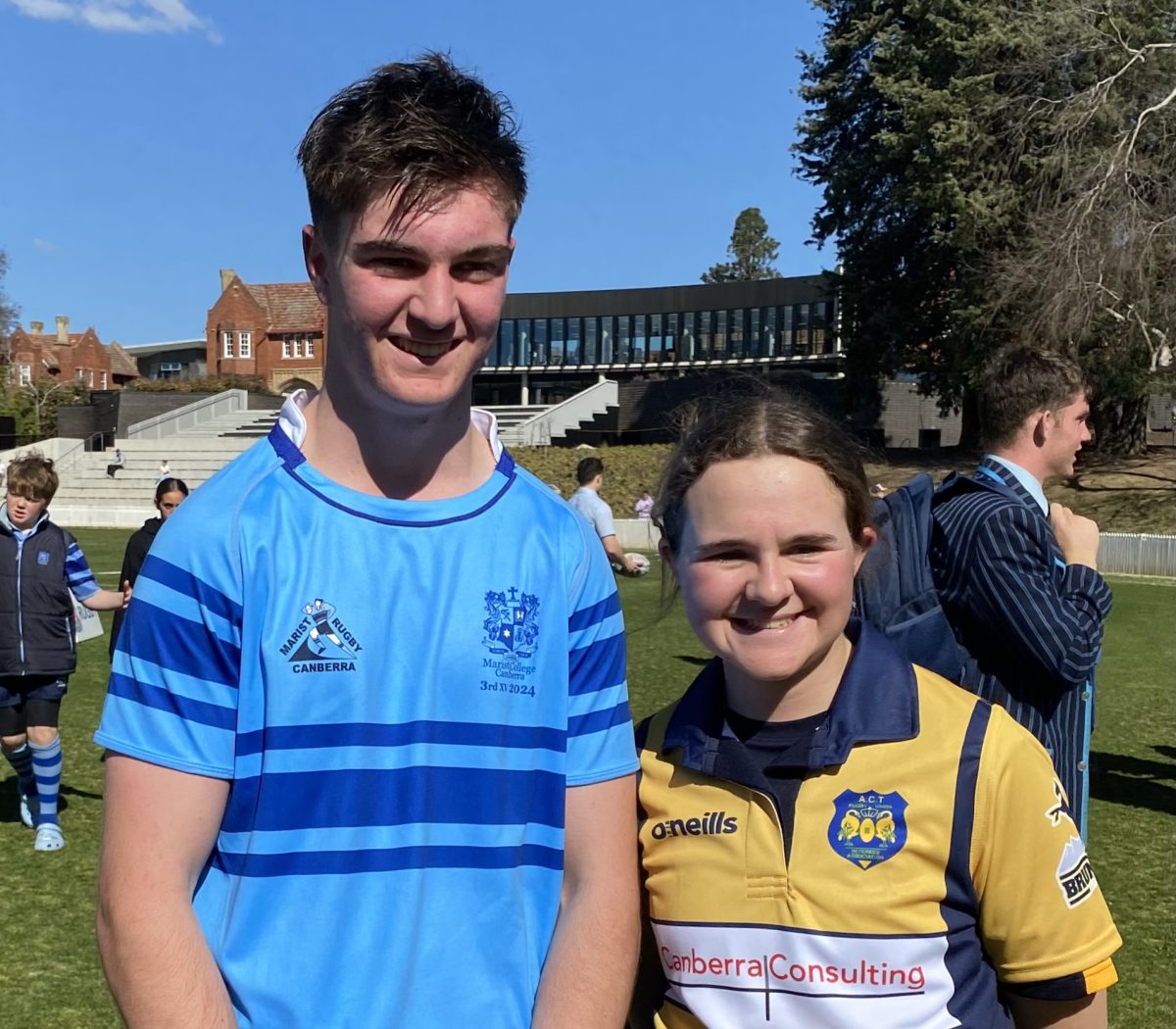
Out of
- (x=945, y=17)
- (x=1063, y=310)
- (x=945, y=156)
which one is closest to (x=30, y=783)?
(x=1063, y=310)

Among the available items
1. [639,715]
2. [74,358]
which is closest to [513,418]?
[639,715]

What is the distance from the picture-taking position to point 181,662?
5.57ft

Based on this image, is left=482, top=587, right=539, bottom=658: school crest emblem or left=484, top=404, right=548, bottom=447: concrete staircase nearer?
left=482, top=587, right=539, bottom=658: school crest emblem

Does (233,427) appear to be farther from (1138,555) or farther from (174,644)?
(174,644)

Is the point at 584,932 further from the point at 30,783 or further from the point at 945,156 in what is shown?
the point at 945,156

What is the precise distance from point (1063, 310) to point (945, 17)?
12358mm

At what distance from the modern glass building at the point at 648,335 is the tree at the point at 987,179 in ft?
60.1

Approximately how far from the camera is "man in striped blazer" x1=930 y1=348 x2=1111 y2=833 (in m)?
3.06

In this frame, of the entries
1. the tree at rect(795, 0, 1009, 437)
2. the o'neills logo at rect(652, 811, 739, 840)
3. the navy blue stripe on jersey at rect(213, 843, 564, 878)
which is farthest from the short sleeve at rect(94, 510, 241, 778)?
the tree at rect(795, 0, 1009, 437)

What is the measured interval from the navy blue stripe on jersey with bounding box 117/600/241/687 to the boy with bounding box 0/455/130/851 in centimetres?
594

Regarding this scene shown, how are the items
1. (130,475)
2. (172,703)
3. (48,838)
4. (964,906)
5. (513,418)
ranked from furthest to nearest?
(513,418) → (130,475) → (48,838) → (964,906) → (172,703)

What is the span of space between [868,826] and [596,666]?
1.70ft

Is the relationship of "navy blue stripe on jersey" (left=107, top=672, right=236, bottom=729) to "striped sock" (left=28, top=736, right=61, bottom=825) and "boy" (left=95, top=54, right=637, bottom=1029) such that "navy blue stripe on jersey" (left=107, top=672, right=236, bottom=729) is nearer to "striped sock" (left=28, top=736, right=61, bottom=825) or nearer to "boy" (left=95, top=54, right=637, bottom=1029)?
"boy" (left=95, top=54, right=637, bottom=1029)

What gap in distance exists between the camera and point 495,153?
1859 millimetres
